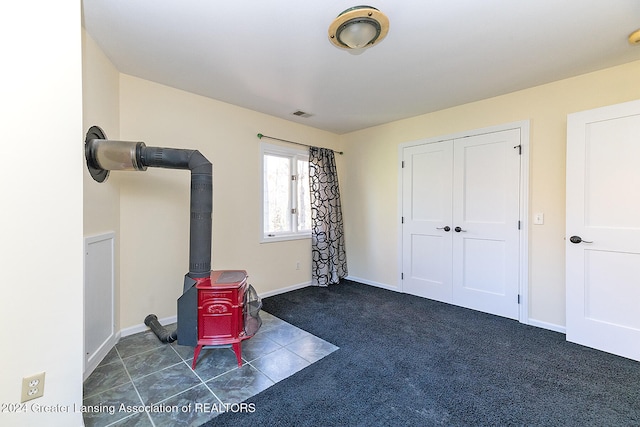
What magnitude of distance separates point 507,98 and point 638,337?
2443 mm

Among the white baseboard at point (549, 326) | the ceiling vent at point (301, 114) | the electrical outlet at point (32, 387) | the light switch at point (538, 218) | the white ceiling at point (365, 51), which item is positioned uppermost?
the ceiling vent at point (301, 114)

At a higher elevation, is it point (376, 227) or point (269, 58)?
point (269, 58)

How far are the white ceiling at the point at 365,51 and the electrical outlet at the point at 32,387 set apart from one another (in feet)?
6.78

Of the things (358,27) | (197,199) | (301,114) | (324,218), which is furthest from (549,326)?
(301,114)

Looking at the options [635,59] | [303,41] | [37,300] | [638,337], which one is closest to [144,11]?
[303,41]

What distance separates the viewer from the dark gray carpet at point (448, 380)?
1.57 m

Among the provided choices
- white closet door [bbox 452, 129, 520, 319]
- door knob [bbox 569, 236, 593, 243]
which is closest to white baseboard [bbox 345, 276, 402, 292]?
white closet door [bbox 452, 129, 520, 319]

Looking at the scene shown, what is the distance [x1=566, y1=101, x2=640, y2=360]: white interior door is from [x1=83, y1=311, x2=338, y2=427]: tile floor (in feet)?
7.55

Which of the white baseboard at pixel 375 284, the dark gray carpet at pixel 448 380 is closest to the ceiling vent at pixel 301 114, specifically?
the dark gray carpet at pixel 448 380

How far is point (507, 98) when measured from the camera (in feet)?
9.66

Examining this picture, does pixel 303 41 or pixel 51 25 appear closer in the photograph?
pixel 51 25

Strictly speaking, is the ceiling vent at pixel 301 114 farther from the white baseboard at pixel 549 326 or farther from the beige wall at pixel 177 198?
the white baseboard at pixel 549 326

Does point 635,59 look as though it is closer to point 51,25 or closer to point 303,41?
point 303,41

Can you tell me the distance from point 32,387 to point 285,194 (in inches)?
119
